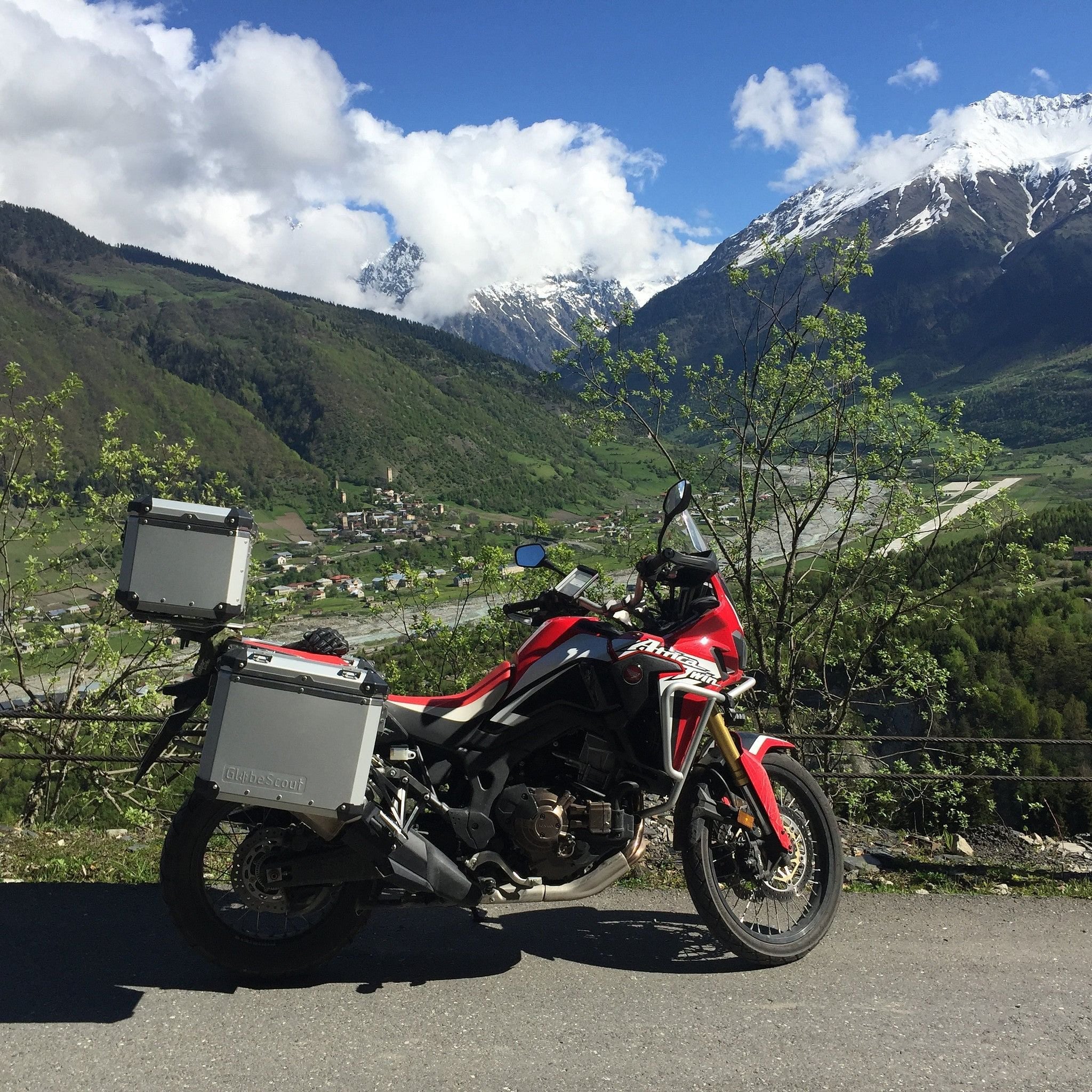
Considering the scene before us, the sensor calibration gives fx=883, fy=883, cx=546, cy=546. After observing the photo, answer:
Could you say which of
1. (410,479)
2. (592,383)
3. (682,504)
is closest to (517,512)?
(410,479)

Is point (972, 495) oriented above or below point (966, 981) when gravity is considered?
above

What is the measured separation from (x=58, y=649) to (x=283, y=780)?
10.8 metres

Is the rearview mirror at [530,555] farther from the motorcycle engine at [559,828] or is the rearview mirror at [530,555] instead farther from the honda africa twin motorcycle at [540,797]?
the motorcycle engine at [559,828]

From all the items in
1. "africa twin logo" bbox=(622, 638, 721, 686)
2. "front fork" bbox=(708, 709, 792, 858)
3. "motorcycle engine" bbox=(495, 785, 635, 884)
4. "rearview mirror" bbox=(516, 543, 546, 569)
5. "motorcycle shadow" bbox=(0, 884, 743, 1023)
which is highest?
"rearview mirror" bbox=(516, 543, 546, 569)

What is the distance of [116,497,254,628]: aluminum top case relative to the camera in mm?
3896

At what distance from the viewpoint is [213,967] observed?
404cm

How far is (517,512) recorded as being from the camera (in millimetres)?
134875

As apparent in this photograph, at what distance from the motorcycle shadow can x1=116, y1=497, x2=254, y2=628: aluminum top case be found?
5.15ft

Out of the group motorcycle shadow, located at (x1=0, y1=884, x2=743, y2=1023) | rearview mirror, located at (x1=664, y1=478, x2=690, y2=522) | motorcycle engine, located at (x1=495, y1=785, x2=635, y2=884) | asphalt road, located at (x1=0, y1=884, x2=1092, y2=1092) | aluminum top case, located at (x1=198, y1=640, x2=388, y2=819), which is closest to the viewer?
asphalt road, located at (x1=0, y1=884, x2=1092, y2=1092)

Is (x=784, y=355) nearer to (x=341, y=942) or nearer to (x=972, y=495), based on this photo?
(x=972, y=495)

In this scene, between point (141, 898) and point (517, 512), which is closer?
point (141, 898)

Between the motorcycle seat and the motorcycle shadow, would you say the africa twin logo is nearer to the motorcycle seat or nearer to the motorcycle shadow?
the motorcycle seat

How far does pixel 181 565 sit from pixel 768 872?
A: 3167 mm

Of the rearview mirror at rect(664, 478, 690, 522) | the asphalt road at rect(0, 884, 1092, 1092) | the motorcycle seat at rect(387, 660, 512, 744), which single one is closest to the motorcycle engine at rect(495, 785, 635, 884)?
the motorcycle seat at rect(387, 660, 512, 744)
